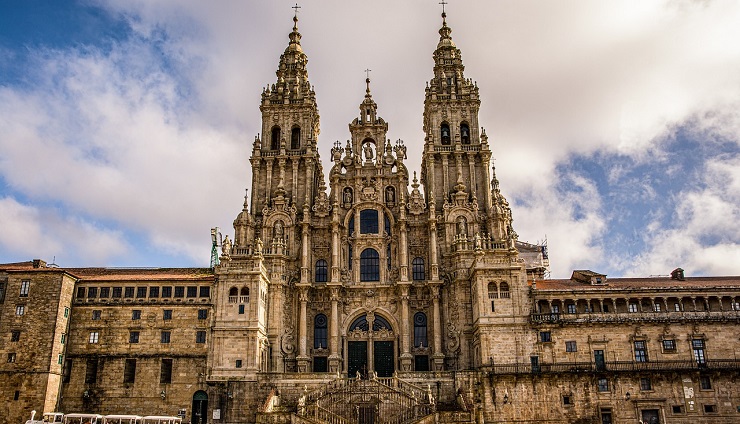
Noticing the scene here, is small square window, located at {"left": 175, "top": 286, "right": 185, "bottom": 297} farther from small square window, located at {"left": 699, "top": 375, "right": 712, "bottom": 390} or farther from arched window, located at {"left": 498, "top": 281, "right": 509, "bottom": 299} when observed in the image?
small square window, located at {"left": 699, "top": 375, "right": 712, "bottom": 390}

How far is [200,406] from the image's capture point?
170 ft

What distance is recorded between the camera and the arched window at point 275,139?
65.1 meters

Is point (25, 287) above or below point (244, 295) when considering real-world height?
above

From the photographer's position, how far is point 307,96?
6644cm

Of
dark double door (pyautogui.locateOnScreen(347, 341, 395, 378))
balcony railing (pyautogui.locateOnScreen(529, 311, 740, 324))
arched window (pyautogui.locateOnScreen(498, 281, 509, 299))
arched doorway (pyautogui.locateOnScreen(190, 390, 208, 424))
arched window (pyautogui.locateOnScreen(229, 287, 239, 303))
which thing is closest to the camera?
balcony railing (pyautogui.locateOnScreen(529, 311, 740, 324))

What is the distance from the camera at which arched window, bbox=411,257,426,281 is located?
59.9 meters

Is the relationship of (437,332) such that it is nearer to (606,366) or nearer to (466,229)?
(466,229)

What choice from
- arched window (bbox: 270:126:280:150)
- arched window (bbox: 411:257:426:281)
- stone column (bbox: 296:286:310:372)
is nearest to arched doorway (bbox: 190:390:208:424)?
stone column (bbox: 296:286:310:372)

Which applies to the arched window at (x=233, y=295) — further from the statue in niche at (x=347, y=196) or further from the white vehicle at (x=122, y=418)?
the statue in niche at (x=347, y=196)

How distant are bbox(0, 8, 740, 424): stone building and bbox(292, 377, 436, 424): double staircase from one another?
143 mm

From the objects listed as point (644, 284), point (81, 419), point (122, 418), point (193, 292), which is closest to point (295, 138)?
point (193, 292)

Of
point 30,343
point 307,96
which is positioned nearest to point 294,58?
point 307,96

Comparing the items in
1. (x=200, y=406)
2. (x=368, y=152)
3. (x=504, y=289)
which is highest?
(x=368, y=152)

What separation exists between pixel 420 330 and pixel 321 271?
10612mm
